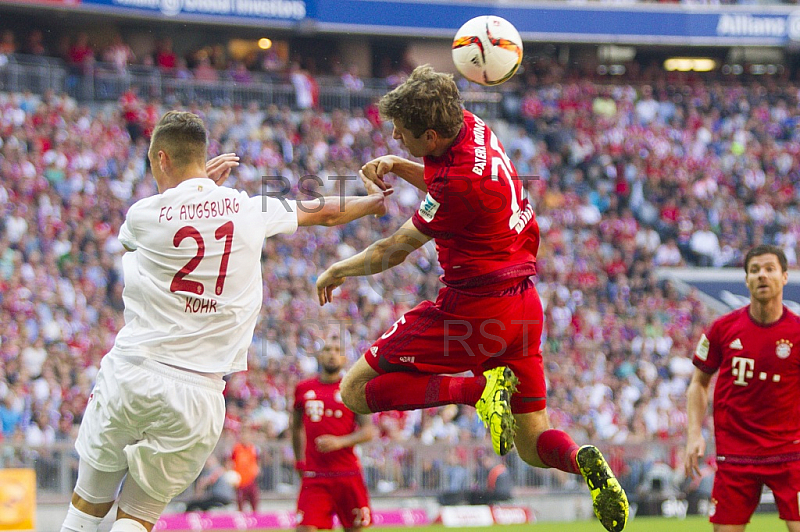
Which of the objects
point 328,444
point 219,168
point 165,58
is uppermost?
point 165,58

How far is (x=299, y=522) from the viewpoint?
399 inches

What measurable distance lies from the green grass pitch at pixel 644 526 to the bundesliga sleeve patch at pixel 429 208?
28.8 feet

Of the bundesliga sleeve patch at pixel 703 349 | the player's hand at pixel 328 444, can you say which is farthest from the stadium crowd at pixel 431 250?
the bundesliga sleeve patch at pixel 703 349

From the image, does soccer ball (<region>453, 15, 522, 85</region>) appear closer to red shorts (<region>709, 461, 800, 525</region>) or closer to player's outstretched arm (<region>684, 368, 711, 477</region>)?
player's outstretched arm (<region>684, 368, 711, 477</region>)

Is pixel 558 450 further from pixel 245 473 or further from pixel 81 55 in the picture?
pixel 81 55

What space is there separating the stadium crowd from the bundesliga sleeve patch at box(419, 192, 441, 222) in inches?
392

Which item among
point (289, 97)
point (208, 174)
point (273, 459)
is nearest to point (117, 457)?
point (208, 174)

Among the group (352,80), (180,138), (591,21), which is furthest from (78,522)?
(591,21)

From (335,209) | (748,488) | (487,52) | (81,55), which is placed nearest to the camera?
(335,209)

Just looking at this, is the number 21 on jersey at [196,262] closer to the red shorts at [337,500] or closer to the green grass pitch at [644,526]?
the red shorts at [337,500]

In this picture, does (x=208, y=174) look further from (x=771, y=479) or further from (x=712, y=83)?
(x=712, y=83)

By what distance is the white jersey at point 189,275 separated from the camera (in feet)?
17.3

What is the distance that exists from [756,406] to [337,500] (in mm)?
4138

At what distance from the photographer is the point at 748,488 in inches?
305
